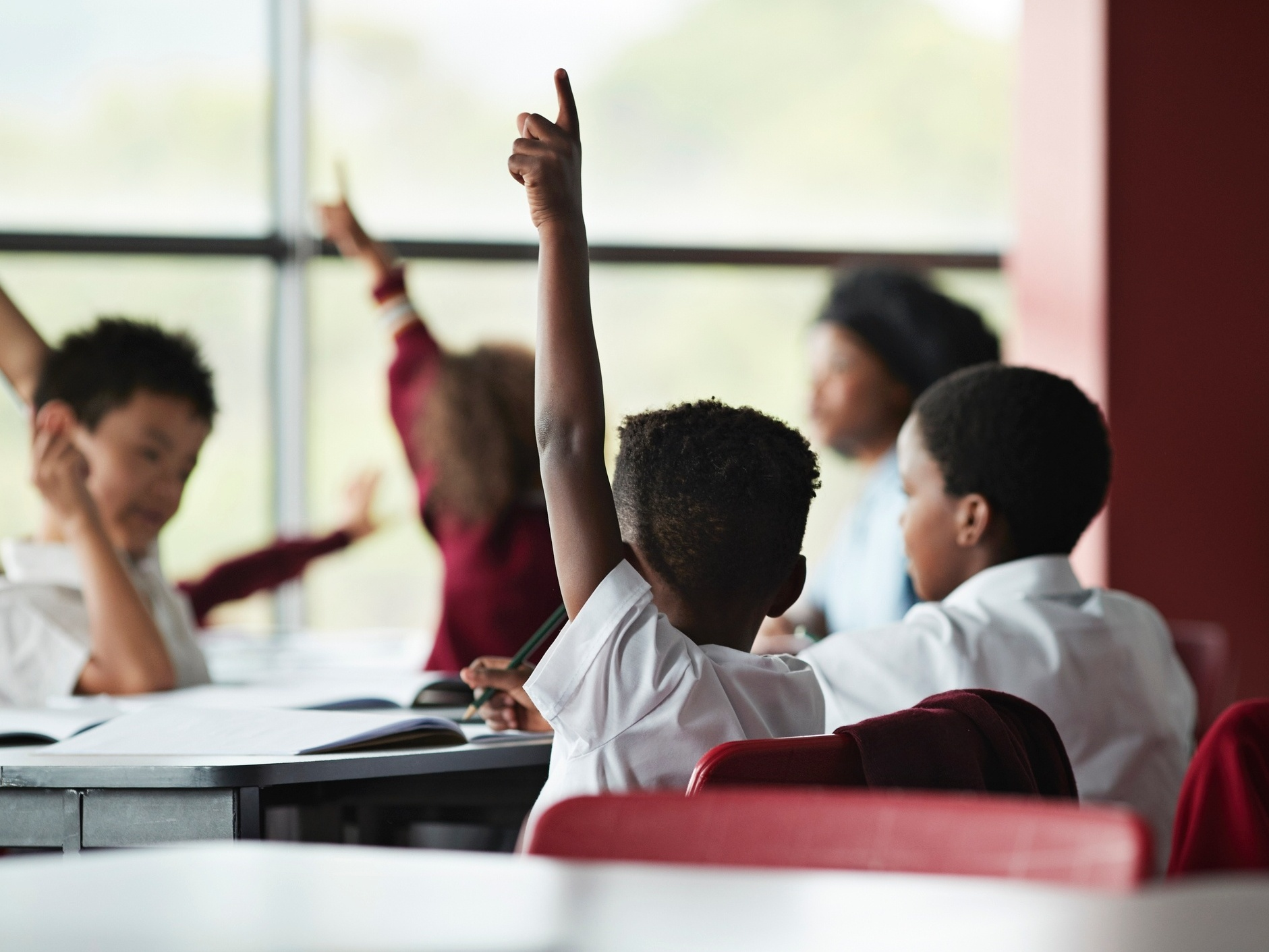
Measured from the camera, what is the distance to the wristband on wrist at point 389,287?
8.77ft

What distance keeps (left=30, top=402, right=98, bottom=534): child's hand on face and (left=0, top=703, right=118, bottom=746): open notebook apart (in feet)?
0.86

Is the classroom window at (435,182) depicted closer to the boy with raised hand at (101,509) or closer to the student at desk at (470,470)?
the student at desk at (470,470)

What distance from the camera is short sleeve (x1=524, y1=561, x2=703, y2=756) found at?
1.11 m

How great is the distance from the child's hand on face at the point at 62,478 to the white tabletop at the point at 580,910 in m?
1.28

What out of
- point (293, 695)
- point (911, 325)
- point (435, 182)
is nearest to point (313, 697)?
point (293, 695)

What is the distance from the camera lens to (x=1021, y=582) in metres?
1.63

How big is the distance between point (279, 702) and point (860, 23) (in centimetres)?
332

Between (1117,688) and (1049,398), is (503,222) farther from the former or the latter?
(1117,688)

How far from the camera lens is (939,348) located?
9.41 feet

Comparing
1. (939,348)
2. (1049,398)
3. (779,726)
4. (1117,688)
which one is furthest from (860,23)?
(779,726)

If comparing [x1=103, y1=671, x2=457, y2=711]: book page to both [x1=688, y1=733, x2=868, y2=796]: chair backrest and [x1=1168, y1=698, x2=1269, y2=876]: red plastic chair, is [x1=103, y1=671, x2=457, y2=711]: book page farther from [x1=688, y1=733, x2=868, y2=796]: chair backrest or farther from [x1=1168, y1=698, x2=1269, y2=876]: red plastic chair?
[x1=1168, y1=698, x2=1269, y2=876]: red plastic chair

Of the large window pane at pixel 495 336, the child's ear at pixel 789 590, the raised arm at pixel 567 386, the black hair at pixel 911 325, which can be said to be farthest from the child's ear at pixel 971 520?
the large window pane at pixel 495 336

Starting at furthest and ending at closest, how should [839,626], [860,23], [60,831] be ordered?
[860,23], [839,626], [60,831]

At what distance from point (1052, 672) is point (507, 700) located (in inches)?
24.2
